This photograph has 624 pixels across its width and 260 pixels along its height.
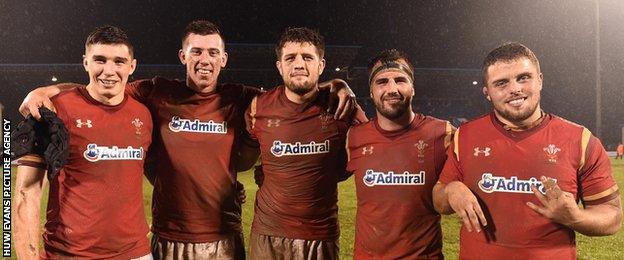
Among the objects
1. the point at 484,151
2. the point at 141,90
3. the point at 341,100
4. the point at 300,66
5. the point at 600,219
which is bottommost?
the point at 600,219

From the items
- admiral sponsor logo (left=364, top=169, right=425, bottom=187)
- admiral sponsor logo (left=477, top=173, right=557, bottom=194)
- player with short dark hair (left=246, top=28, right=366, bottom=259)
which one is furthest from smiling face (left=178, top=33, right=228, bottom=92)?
admiral sponsor logo (left=477, top=173, right=557, bottom=194)

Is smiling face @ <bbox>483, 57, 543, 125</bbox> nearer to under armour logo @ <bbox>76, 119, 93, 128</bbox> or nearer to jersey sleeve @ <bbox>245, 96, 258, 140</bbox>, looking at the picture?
jersey sleeve @ <bbox>245, 96, 258, 140</bbox>

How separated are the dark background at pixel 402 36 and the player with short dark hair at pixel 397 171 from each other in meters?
21.5

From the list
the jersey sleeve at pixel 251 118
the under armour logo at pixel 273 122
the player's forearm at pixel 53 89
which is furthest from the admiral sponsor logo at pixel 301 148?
the player's forearm at pixel 53 89

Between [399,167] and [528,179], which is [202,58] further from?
[528,179]

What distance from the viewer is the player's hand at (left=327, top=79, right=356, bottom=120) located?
3.81 meters

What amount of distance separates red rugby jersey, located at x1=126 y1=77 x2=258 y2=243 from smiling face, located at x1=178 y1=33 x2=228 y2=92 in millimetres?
125

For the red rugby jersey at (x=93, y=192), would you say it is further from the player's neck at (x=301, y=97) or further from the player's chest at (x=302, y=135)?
the player's neck at (x=301, y=97)

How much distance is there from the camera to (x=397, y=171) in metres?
3.26

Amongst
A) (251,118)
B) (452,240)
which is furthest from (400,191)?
A: (452,240)

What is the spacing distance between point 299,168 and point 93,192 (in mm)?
1377

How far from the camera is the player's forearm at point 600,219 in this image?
2449 mm

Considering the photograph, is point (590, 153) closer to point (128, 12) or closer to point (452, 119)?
point (452, 119)

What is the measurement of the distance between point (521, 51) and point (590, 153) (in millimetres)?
605
